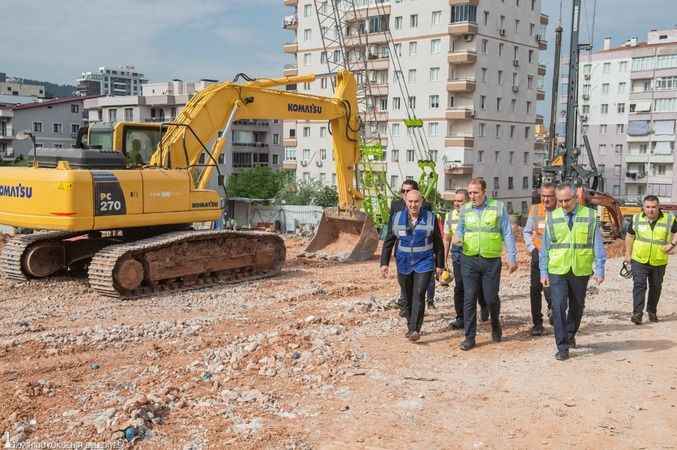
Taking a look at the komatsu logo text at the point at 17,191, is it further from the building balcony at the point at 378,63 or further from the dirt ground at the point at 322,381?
the building balcony at the point at 378,63

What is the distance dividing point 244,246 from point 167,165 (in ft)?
6.32

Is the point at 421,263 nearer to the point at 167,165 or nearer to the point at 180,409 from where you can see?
the point at 180,409

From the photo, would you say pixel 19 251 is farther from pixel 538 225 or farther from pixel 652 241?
pixel 652 241

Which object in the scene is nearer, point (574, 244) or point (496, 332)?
point (574, 244)

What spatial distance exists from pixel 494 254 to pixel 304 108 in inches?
340

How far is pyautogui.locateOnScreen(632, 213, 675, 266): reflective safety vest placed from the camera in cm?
873

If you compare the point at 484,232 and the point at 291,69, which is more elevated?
the point at 291,69

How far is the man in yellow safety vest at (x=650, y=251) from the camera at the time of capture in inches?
344

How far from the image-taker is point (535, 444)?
4.94m

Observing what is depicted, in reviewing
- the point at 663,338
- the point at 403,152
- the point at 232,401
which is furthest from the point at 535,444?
the point at 403,152

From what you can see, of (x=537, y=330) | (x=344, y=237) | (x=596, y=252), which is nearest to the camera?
(x=596, y=252)

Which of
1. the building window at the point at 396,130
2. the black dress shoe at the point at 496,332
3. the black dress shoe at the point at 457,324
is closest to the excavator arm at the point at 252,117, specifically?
the black dress shoe at the point at 457,324

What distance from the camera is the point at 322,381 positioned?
20.5ft

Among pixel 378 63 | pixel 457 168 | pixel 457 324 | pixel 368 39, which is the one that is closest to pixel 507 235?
pixel 457 324
